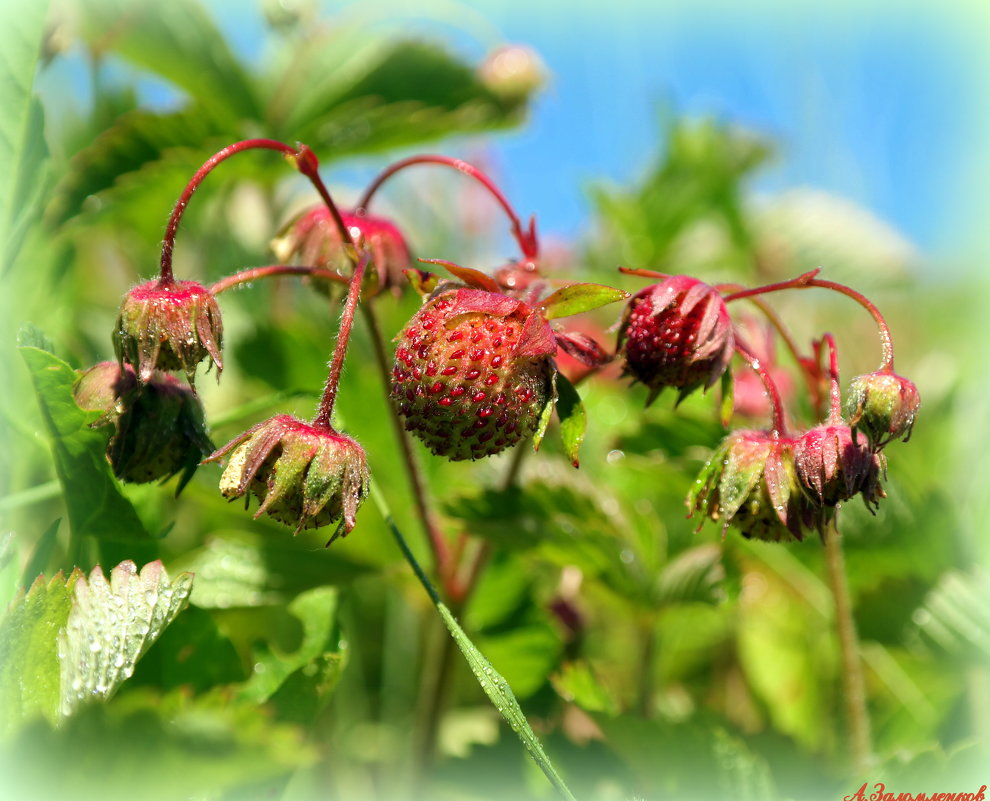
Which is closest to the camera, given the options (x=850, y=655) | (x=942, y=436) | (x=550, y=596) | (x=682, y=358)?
(x=682, y=358)

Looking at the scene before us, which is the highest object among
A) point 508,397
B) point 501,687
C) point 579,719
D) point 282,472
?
point 508,397

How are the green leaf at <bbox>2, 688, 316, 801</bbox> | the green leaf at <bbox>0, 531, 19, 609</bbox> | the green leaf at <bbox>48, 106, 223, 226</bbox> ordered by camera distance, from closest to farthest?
the green leaf at <bbox>2, 688, 316, 801</bbox> → the green leaf at <bbox>0, 531, 19, 609</bbox> → the green leaf at <bbox>48, 106, 223, 226</bbox>

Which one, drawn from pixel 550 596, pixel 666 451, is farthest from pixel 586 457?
pixel 666 451

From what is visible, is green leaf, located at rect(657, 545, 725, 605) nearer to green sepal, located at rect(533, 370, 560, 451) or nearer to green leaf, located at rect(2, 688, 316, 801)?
green sepal, located at rect(533, 370, 560, 451)

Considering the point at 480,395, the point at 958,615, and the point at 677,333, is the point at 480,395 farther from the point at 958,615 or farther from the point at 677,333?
the point at 958,615

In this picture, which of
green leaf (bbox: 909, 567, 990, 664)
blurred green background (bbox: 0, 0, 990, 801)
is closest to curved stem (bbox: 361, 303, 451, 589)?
blurred green background (bbox: 0, 0, 990, 801)

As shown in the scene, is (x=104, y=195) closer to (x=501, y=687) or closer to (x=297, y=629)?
(x=297, y=629)
